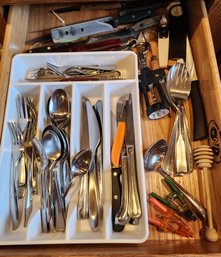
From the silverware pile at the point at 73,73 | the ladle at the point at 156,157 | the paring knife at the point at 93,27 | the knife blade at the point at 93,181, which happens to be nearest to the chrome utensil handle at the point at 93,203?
the knife blade at the point at 93,181

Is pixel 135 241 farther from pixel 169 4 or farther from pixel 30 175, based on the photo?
pixel 169 4

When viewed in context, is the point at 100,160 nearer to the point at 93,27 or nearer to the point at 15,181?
the point at 15,181

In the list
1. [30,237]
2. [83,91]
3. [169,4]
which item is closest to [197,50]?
[169,4]

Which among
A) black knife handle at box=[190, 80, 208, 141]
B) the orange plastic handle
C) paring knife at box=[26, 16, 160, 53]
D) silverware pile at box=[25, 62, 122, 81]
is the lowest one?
the orange plastic handle

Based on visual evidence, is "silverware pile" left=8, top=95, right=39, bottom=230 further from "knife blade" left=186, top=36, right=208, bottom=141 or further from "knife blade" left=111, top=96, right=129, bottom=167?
"knife blade" left=186, top=36, right=208, bottom=141

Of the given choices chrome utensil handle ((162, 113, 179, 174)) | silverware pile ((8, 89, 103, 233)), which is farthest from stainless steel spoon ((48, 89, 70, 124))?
chrome utensil handle ((162, 113, 179, 174))

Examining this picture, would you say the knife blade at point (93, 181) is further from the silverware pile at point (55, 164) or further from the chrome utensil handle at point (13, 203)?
the chrome utensil handle at point (13, 203)

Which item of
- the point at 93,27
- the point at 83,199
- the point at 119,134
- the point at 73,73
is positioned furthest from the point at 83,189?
the point at 93,27

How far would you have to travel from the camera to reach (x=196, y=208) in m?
0.50

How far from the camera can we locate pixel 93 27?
0.65 meters

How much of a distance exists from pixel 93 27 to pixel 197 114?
0.30 metres

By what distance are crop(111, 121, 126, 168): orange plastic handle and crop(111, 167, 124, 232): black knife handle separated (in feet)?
0.05

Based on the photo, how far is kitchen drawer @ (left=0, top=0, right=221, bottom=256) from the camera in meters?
0.43

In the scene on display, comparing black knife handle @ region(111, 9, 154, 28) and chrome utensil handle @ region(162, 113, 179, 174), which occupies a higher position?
black knife handle @ region(111, 9, 154, 28)
